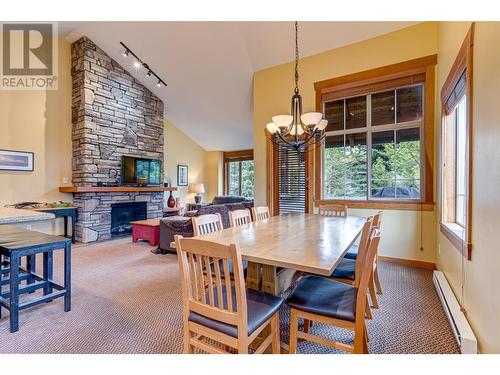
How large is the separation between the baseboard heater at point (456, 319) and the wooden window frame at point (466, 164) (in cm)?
44

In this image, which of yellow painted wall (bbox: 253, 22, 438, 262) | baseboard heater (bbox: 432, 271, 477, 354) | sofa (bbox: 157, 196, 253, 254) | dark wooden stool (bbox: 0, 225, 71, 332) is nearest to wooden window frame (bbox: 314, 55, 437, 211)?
yellow painted wall (bbox: 253, 22, 438, 262)

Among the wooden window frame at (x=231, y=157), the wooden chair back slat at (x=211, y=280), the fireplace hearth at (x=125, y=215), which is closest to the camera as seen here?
the wooden chair back slat at (x=211, y=280)

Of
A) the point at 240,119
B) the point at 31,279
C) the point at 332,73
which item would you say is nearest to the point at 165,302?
the point at 31,279

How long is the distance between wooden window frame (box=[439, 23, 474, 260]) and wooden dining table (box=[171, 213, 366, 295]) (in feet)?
2.65

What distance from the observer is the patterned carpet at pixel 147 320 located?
5.98ft

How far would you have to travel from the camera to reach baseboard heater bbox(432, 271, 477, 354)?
64.7 inches

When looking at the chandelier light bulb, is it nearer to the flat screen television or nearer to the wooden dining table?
the wooden dining table

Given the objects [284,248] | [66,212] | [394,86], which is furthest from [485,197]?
[66,212]

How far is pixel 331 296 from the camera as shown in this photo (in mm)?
1614

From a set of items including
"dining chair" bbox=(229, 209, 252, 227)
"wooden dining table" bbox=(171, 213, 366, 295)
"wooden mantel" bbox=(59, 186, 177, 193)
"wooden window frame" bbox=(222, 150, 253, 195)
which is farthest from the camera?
"wooden window frame" bbox=(222, 150, 253, 195)

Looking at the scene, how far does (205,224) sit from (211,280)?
3.42 feet

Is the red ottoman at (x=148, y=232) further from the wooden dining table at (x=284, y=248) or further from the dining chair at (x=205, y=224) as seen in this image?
the wooden dining table at (x=284, y=248)

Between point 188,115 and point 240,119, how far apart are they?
60.4 inches

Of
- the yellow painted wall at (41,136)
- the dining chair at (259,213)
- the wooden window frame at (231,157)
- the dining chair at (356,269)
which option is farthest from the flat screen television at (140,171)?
the dining chair at (356,269)
